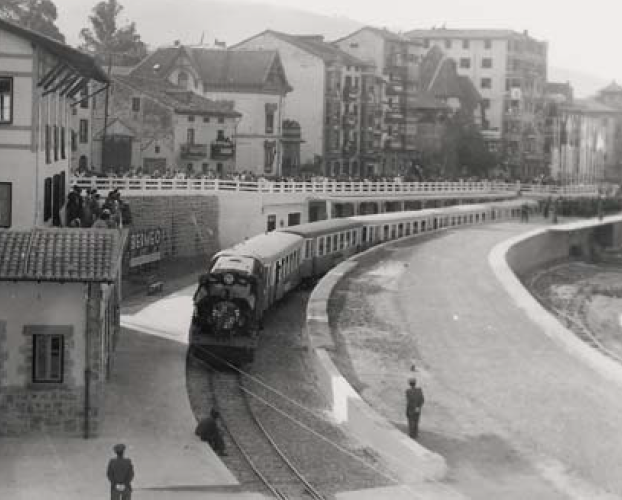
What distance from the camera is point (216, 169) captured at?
76.3m

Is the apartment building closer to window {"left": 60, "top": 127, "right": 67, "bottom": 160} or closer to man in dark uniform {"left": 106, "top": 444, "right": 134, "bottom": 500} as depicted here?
window {"left": 60, "top": 127, "right": 67, "bottom": 160}

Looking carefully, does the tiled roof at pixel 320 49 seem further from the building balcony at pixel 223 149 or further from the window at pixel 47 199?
the window at pixel 47 199

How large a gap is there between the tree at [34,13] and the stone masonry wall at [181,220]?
40.0 meters

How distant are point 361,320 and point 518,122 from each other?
91.2 m

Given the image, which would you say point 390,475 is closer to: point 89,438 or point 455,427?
point 455,427

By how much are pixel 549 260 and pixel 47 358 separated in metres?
56.6

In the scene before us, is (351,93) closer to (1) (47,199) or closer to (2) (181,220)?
(2) (181,220)

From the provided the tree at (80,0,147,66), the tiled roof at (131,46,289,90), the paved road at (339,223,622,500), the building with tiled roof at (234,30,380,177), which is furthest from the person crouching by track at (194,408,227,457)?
the tree at (80,0,147,66)

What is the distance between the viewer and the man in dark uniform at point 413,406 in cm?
2425

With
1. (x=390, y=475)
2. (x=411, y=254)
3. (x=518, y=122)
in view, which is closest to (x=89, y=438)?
(x=390, y=475)

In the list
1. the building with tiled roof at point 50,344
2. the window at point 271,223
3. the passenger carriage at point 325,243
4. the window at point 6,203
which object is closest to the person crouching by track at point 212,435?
the building with tiled roof at point 50,344

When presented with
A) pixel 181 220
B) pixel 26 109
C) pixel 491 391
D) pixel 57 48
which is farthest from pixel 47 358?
pixel 181 220

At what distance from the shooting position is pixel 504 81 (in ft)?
410

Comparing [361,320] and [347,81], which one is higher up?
[347,81]
